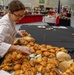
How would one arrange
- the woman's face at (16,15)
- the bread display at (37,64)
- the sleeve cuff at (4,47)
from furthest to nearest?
1. the woman's face at (16,15)
2. the sleeve cuff at (4,47)
3. the bread display at (37,64)

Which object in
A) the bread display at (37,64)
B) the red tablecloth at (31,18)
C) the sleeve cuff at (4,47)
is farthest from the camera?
the red tablecloth at (31,18)

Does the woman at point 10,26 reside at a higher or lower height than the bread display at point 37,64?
higher

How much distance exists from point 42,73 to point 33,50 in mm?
581

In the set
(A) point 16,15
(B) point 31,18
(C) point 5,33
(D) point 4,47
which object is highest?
(A) point 16,15

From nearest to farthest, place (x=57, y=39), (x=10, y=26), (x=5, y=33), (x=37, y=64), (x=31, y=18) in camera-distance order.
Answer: (x=37, y=64) < (x=5, y=33) < (x=10, y=26) < (x=57, y=39) < (x=31, y=18)

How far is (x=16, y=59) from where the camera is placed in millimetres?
1603

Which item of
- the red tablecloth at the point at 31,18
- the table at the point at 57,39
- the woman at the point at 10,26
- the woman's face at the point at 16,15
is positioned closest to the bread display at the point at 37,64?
the woman at the point at 10,26

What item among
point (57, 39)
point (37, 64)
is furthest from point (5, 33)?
point (57, 39)

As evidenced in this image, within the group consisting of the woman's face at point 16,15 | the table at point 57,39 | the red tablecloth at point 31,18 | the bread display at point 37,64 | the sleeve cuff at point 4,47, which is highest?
the woman's face at point 16,15

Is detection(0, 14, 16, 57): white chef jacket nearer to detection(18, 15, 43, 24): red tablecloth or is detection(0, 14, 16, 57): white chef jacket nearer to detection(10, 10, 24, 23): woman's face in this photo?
detection(10, 10, 24, 23): woman's face

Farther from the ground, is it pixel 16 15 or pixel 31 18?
pixel 16 15

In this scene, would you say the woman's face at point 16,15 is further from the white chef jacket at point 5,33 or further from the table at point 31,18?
the table at point 31,18

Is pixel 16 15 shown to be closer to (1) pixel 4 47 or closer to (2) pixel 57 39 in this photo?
(1) pixel 4 47

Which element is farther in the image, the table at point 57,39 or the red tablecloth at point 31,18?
the red tablecloth at point 31,18
